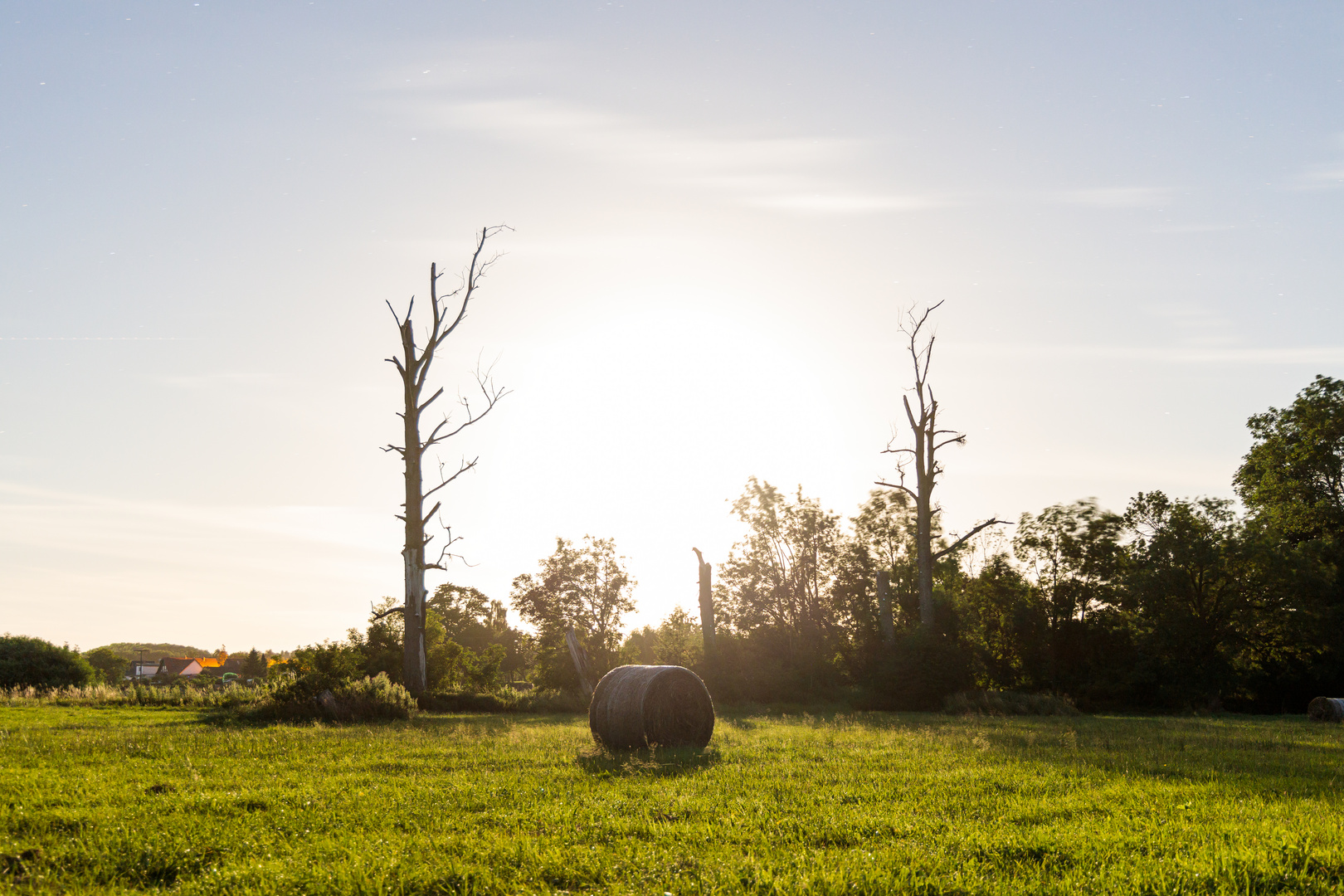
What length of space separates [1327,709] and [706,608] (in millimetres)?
22593

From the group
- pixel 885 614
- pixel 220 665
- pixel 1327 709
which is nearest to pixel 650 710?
pixel 1327 709

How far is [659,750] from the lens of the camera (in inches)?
536

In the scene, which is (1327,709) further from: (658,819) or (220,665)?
(220,665)

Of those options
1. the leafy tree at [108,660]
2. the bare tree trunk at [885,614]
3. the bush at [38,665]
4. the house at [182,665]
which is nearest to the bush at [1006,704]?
the bare tree trunk at [885,614]

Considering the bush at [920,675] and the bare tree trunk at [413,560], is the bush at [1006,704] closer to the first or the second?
the bush at [920,675]

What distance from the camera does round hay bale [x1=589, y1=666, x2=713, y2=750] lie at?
13992 millimetres

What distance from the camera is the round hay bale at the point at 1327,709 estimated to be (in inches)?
933

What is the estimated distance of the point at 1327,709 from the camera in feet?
78.9

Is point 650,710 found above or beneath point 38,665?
above

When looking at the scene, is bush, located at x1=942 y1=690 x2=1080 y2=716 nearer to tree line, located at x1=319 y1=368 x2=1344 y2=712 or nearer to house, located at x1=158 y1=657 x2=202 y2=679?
tree line, located at x1=319 y1=368 x2=1344 y2=712

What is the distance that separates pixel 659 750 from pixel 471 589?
6274 cm

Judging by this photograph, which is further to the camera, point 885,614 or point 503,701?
point 885,614

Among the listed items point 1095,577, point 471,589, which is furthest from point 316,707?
point 471,589

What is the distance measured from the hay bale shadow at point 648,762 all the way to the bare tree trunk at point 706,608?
75.2ft
